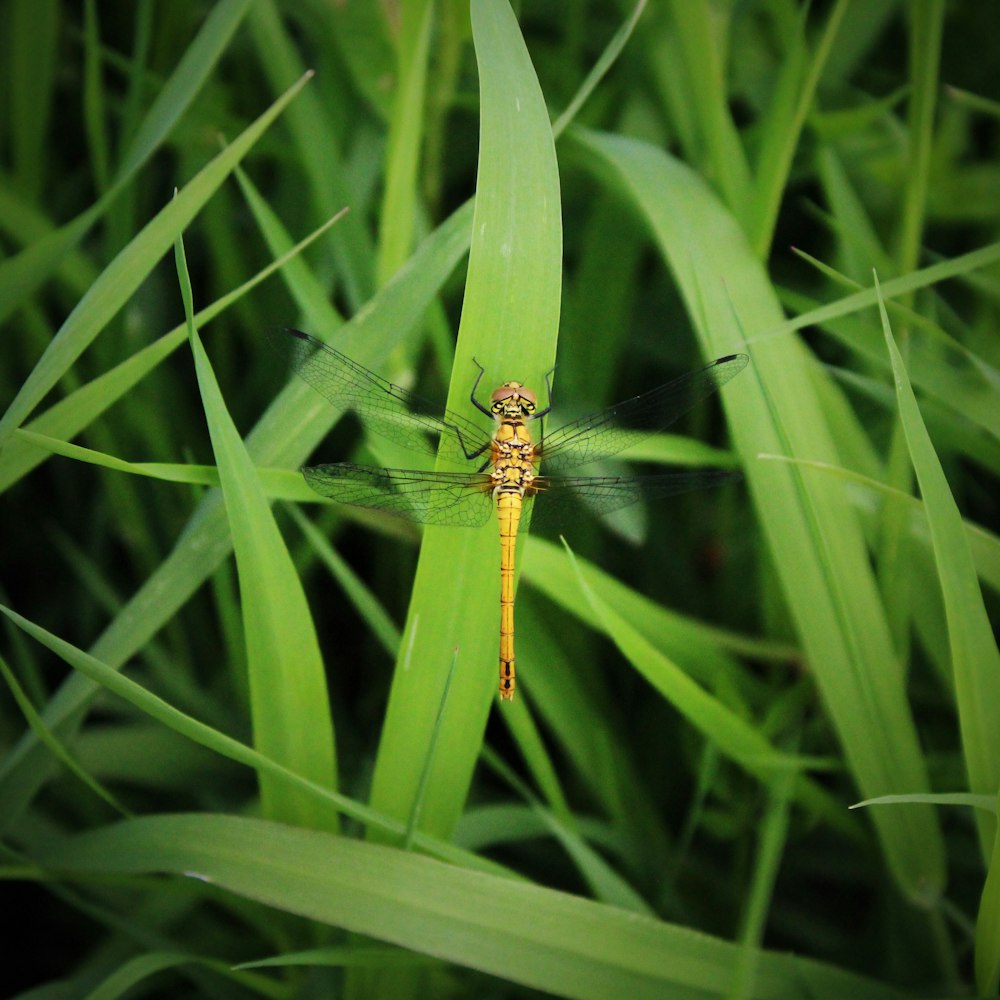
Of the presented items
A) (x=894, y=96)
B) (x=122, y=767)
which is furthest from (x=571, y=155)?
(x=122, y=767)

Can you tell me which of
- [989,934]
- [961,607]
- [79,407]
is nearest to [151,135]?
A: [79,407]

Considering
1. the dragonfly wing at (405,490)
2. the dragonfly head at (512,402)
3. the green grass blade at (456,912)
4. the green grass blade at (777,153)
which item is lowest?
the green grass blade at (456,912)

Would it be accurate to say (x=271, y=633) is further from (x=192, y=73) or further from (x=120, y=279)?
(x=192, y=73)

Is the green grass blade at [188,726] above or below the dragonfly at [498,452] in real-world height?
below

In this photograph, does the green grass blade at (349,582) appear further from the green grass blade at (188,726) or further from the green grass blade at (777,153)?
the green grass blade at (777,153)

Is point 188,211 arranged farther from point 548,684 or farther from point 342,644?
point 342,644

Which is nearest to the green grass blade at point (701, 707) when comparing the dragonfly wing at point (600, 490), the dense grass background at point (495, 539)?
the dense grass background at point (495, 539)

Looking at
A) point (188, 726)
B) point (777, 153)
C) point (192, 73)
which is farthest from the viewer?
point (777, 153)

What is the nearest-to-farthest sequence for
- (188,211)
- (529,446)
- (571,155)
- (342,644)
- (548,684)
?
(188,211)
(529,446)
(548,684)
(571,155)
(342,644)
